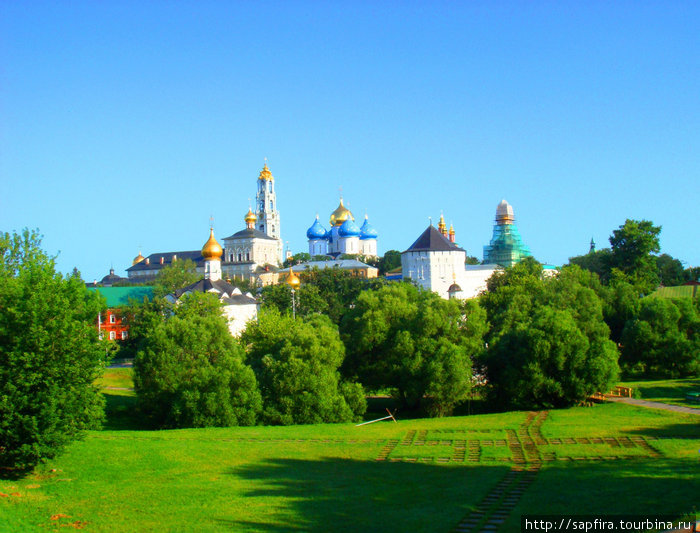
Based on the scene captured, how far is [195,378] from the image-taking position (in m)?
32.1

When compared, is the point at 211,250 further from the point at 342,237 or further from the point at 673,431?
the point at 342,237

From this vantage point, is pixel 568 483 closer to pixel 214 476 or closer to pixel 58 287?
pixel 214 476

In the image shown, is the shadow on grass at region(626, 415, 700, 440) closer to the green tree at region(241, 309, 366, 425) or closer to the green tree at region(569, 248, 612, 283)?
the green tree at region(241, 309, 366, 425)

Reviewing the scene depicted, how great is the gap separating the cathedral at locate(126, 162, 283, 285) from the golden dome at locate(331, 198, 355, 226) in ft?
28.4

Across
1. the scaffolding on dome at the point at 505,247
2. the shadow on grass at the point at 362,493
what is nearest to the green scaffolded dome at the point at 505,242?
the scaffolding on dome at the point at 505,247

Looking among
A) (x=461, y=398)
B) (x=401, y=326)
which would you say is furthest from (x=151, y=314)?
(x=461, y=398)

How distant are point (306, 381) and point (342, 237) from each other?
3142 inches

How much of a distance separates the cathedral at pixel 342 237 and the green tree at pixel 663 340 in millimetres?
67895

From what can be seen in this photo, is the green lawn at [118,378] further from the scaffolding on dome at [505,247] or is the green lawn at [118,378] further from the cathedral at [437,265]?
the scaffolding on dome at [505,247]

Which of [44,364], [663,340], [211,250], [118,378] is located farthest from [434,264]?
[44,364]

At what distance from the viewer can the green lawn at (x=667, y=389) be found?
3342cm

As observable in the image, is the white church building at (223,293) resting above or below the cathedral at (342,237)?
below

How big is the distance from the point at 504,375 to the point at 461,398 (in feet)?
7.39

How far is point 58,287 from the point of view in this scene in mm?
22047
